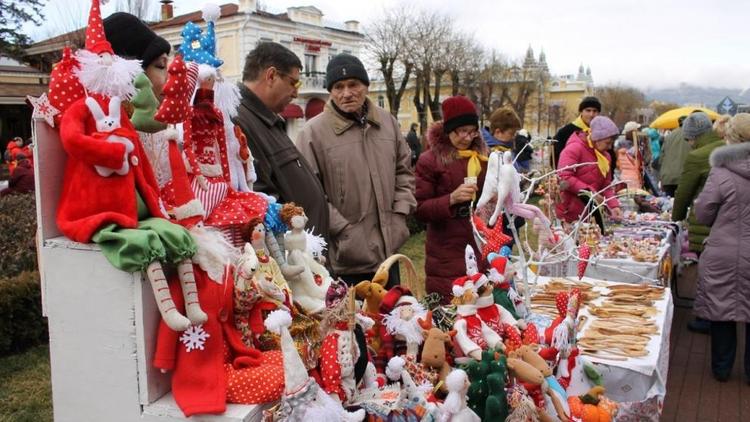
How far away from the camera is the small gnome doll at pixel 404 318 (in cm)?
214

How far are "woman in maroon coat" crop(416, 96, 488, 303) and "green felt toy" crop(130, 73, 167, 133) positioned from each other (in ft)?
6.61

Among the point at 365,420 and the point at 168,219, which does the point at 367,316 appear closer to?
the point at 365,420

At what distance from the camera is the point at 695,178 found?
5.12 meters

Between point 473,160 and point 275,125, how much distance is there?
1.31 meters

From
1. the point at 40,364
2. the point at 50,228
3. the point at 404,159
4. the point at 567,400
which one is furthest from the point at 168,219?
the point at 40,364

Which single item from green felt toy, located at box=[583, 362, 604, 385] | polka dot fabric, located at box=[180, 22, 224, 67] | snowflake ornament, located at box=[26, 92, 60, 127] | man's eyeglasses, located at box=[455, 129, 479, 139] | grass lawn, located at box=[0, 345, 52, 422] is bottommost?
grass lawn, located at box=[0, 345, 52, 422]

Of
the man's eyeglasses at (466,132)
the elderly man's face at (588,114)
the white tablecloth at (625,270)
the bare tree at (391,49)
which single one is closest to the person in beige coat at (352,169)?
the man's eyeglasses at (466,132)

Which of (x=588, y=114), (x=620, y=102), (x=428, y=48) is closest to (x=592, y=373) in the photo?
(x=588, y=114)

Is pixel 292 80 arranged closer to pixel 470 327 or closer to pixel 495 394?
pixel 470 327

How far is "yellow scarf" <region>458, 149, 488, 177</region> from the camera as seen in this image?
3.62m

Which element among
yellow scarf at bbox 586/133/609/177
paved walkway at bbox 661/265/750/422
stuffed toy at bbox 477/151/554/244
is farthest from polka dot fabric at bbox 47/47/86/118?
yellow scarf at bbox 586/133/609/177

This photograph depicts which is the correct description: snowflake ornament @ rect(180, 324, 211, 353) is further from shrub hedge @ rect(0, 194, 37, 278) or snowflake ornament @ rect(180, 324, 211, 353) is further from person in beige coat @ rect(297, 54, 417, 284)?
shrub hedge @ rect(0, 194, 37, 278)

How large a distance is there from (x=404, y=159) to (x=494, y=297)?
52.3 inches

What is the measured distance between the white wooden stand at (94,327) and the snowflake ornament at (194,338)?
0.09 m
